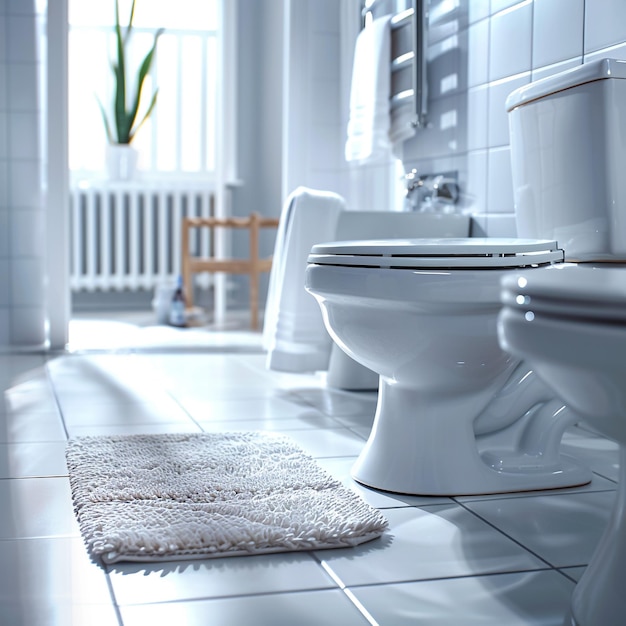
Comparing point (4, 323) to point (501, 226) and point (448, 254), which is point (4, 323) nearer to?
point (501, 226)

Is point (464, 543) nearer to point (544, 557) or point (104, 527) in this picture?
point (544, 557)

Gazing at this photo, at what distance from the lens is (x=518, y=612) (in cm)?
89

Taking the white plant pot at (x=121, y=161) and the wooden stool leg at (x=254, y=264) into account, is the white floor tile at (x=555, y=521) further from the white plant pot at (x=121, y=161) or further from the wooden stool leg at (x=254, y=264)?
the white plant pot at (x=121, y=161)

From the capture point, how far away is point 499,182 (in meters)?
2.02

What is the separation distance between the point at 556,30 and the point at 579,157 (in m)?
0.52

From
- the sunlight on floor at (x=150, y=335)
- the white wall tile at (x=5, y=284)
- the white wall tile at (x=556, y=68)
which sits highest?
the white wall tile at (x=556, y=68)

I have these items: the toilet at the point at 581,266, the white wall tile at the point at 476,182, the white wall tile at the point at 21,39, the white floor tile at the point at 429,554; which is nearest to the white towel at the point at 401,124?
the white wall tile at the point at 476,182

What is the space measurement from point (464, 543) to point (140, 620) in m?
0.44

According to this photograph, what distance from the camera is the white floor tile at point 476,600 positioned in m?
0.88

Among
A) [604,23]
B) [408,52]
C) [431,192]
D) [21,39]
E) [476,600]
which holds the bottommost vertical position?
[476,600]

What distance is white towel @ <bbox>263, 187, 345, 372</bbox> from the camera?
2180 mm

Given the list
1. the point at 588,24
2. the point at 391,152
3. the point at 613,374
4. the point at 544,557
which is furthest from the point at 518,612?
the point at 391,152

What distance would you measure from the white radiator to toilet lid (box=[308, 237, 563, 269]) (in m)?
3.09

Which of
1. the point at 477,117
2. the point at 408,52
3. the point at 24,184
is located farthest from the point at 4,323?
the point at 477,117
